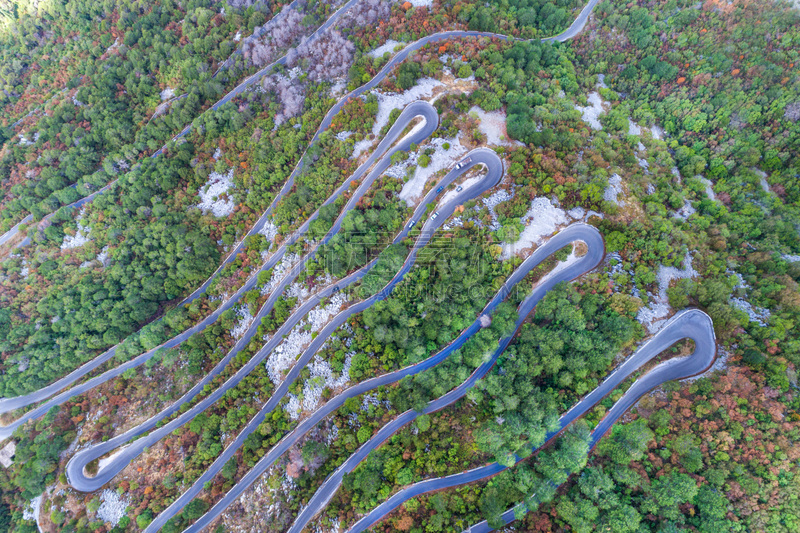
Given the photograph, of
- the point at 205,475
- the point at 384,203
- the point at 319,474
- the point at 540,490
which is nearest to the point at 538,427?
the point at 540,490

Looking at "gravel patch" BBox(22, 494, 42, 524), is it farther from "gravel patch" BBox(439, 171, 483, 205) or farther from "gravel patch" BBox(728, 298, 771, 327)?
"gravel patch" BBox(728, 298, 771, 327)

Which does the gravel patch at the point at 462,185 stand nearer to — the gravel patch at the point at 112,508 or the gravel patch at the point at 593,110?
the gravel patch at the point at 593,110

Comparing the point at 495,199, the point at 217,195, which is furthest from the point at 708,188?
the point at 217,195

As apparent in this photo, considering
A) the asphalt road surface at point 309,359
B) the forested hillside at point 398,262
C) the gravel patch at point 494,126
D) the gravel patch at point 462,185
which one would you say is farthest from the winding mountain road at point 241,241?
the gravel patch at point 494,126

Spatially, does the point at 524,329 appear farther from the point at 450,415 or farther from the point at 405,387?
the point at 405,387

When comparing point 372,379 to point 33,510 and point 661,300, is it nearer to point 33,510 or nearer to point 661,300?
point 661,300
